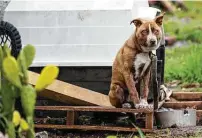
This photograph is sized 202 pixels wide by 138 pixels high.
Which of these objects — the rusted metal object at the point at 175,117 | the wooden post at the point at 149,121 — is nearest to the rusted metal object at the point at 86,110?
the wooden post at the point at 149,121

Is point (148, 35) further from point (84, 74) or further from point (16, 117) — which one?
point (16, 117)

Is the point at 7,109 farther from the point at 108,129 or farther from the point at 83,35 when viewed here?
the point at 83,35

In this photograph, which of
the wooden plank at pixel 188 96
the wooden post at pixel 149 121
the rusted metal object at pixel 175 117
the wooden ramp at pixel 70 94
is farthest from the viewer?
the wooden plank at pixel 188 96

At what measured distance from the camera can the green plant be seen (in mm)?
2338

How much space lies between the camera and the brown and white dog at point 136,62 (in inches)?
185

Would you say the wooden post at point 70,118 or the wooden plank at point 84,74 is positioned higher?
the wooden plank at point 84,74

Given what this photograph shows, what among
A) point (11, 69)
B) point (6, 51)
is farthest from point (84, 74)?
point (11, 69)

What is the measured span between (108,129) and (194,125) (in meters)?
0.73

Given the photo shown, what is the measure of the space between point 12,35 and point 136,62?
1.08 meters

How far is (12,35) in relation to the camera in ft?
17.4

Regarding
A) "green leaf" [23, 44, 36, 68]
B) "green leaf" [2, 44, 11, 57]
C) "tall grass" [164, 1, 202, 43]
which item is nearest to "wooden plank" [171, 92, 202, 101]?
"green leaf" [2, 44, 11, 57]

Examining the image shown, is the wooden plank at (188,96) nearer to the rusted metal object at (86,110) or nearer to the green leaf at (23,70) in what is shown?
the rusted metal object at (86,110)

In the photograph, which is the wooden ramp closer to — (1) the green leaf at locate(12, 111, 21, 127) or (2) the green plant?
(2) the green plant

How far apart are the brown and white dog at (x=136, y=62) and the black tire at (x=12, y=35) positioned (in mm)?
786
